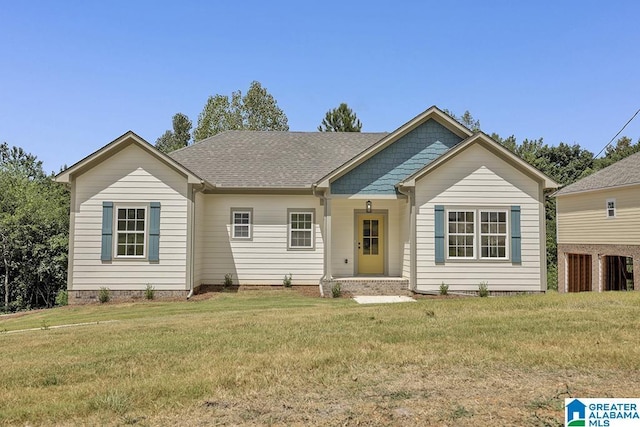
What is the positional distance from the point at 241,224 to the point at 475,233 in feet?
26.9

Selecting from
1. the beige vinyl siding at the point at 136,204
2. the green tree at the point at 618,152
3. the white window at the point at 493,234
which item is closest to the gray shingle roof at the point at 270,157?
the beige vinyl siding at the point at 136,204

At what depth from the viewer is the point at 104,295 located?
14836 mm

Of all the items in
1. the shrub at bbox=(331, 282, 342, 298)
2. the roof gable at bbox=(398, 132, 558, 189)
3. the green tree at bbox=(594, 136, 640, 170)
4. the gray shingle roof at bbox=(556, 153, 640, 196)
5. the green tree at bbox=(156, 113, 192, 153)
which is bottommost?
the shrub at bbox=(331, 282, 342, 298)

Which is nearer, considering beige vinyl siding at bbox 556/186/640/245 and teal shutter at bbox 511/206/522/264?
teal shutter at bbox 511/206/522/264

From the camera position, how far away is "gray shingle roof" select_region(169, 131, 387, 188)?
17.2 meters

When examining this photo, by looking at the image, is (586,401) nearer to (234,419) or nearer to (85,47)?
(234,419)

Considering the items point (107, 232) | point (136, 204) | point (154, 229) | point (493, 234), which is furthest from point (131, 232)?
point (493, 234)

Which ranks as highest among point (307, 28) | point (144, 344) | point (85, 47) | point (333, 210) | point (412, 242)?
point (307, 28)

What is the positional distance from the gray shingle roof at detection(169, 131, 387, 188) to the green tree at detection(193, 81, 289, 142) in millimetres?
22013

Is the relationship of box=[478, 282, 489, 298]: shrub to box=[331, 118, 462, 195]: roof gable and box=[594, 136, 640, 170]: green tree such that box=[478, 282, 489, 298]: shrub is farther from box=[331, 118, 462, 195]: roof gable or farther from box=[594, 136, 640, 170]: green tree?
box=[594, 136, 640, 170]: green tree

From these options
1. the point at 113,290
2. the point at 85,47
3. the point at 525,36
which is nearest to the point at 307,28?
the point at 85,47

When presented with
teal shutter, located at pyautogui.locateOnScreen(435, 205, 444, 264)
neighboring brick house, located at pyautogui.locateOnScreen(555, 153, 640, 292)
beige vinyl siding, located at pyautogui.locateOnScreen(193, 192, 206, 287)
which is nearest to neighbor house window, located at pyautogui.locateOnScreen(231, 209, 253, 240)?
beige vinyl siding, located at pyautogui.locateOnScreen(193, 192, 206, 287)

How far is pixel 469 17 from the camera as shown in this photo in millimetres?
15695

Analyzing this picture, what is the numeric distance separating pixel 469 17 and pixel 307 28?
18.3ft
